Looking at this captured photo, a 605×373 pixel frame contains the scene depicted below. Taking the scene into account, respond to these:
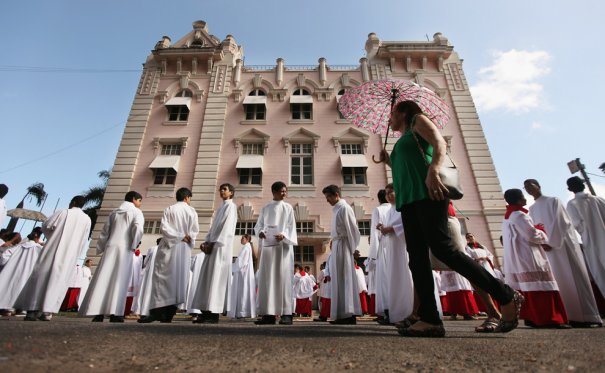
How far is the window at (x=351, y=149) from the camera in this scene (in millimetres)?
16203

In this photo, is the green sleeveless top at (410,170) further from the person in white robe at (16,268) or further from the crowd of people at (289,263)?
the person in white robe at (16,268)

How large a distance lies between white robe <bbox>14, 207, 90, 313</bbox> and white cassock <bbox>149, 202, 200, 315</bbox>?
133cm

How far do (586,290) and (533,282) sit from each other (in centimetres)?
77

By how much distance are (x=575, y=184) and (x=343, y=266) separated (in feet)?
14.7

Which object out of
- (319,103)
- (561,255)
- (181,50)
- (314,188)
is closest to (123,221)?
(561,255)

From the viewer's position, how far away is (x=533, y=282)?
4.26m

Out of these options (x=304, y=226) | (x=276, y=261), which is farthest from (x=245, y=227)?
(x=276, y=261)

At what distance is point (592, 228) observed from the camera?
5262 mm

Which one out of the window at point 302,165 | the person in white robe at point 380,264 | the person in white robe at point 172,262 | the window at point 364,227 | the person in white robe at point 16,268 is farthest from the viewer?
the window at point 302,165

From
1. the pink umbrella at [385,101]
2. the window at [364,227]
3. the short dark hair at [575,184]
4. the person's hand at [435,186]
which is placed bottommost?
the person's hand at [435,186]

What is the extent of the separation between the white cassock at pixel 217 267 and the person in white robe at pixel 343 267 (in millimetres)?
1786

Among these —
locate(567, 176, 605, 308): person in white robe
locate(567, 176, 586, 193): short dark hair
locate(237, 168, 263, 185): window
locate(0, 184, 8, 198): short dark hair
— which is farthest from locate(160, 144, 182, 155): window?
locate(567, 176, 605, 308): person in white robe

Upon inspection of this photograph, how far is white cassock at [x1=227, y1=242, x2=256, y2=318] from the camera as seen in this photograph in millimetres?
7926

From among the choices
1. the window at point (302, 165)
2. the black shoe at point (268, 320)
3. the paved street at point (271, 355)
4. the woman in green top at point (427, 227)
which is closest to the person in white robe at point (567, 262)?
the woman in green top at point (427, 227)
